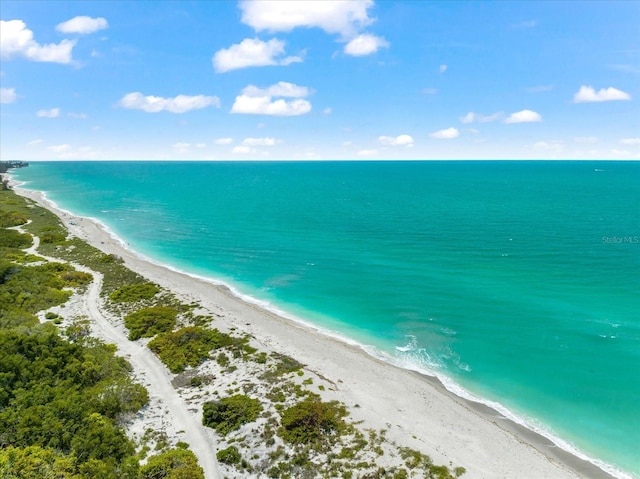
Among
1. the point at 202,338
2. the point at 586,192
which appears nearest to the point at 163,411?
A: the point at 202,338

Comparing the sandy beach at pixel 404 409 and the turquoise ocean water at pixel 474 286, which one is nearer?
the sandy beach at pixel 404 409

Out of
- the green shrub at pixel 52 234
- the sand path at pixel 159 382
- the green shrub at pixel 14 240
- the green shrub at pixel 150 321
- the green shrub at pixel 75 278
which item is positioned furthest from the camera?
the green shrub at pixel 52 234

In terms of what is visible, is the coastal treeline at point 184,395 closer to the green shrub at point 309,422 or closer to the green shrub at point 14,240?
the green shrub at point 309,422

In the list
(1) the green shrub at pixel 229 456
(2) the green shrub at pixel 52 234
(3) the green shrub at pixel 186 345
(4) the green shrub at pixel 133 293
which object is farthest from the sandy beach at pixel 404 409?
(2) the green shrub at pixel 52 234

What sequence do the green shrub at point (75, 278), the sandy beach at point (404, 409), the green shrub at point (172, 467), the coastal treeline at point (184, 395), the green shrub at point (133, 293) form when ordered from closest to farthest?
the green shrub at point (172, 467), the coastal treeline at point (184, 395), the sandy beach at point (404, 409), the green shrub at point (133, 293), the green shrub at point (75, 278)

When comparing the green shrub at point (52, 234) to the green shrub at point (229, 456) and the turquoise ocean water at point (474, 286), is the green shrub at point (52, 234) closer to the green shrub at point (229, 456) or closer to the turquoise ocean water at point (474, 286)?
the turquoise ocean water at point (474, 286)

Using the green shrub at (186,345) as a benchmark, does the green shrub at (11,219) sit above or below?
above

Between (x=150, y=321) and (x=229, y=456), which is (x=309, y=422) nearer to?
(x=229, y=456)

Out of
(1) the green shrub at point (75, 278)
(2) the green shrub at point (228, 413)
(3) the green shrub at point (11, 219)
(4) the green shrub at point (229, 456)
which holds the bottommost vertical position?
(4) the green shrub at point (229, 456)
